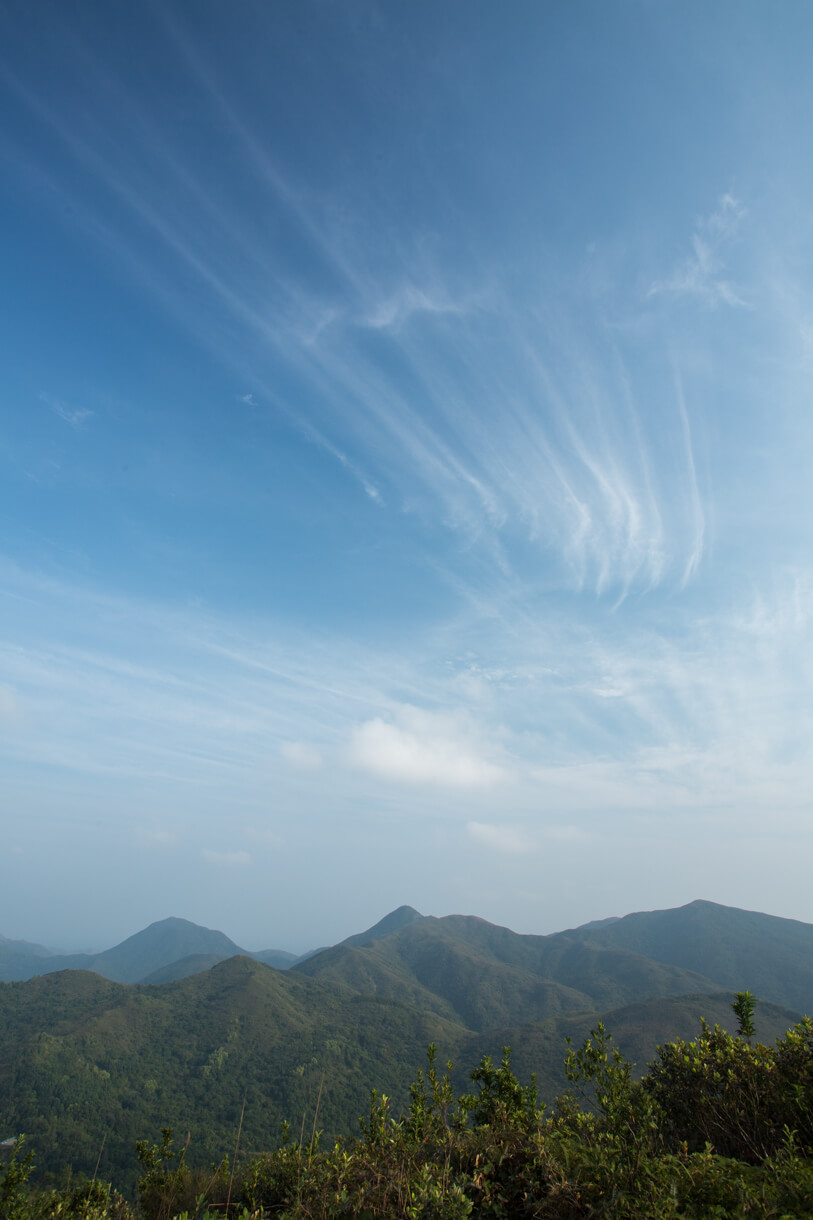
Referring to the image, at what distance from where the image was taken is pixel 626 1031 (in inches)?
6250

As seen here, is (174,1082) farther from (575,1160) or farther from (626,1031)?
(575,1160)

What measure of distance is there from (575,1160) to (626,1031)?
196173mm

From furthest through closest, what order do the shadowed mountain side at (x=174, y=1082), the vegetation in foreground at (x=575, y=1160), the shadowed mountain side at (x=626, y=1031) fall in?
1. the shadowed mountain side at (x=626, y=1031)
2. the shadowed mountain side at (x=174, y=1082)
3. the vegetation in foreground at (x=575, y=1160)

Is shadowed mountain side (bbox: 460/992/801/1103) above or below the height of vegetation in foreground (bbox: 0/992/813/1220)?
below

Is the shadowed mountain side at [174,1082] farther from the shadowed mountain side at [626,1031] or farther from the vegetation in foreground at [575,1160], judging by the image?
the vegetation in foreground at [575,1160]

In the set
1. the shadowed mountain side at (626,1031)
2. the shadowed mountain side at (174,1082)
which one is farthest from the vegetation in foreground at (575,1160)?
the shadowed mountain side at (174,1082)

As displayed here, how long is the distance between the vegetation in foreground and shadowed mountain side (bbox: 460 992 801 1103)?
15272 centimetres

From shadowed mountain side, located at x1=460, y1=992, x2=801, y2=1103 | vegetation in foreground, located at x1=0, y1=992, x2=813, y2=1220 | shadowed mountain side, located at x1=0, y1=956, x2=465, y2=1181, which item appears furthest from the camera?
shadowed mountain side, located at x1=460, y1=992, x2=801, y2=1103

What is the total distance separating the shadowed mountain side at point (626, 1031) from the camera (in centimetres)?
14488

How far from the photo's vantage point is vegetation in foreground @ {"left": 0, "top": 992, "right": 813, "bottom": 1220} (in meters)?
10.1

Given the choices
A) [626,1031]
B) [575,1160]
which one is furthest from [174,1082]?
[575,1160]

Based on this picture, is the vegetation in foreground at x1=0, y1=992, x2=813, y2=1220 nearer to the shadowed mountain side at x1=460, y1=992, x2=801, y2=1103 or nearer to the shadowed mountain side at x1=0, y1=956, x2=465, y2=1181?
the shadowed mountain side at x1=460, y1=992, x2=801, y2=1103

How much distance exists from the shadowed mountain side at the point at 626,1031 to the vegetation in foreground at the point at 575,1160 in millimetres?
152718

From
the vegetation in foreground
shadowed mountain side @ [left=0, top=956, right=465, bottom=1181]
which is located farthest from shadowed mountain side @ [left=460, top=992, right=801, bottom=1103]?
the vegetation in foreground
